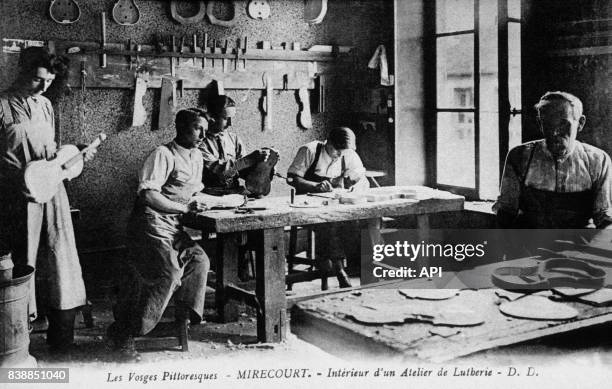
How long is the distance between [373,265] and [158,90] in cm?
210

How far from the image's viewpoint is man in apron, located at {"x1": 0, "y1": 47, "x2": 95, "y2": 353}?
3646mm

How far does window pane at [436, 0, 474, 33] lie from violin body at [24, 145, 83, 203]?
322 centimetres

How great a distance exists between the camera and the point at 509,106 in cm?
504

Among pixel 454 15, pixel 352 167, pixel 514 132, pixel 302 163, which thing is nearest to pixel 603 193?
pixel 514 132

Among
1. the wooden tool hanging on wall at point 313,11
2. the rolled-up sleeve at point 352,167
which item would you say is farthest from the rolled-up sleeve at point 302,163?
the wooden tool hanging on wall at point 313,11

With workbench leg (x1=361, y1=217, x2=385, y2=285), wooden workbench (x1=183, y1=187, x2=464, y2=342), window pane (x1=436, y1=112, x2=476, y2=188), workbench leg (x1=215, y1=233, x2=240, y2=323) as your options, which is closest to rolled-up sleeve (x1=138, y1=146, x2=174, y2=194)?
wooden workbench (x1=183, y1=187, x2=464, y2=342)

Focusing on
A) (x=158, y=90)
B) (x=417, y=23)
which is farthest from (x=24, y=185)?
(x=417, y=23)

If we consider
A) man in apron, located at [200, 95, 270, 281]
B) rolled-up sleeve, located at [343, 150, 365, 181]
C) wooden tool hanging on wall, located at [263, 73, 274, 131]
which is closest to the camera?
man in apron, located at [200, 95, 270, 281]

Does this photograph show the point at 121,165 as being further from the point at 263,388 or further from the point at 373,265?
the point at 263,388

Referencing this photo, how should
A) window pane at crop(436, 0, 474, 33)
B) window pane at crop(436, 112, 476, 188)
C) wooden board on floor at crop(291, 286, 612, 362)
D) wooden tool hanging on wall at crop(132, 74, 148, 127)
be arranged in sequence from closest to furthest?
wooden board on floor at crop(291, 286, 612, 362), wooden tool hanging on wall at crop(132, 74, 148, 127), window pane at crop(436, 0, 474, 33), window pane at crop(436, 112, 476, 188)

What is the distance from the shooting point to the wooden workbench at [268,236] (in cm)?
391

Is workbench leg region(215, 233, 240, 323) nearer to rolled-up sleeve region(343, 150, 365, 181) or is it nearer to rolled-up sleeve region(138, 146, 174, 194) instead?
rolled-up sleeve region(138, 146, 174, 194)

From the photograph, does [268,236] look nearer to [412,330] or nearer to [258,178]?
[258,178]

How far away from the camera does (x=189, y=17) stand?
562cm
